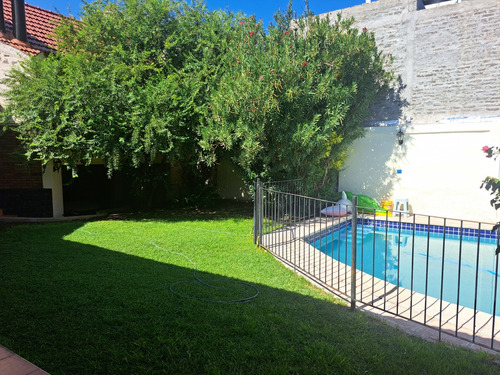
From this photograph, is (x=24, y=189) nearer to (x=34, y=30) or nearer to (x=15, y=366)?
(x=34, y=30)

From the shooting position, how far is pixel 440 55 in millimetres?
11609

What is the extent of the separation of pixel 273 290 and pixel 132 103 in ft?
20.5

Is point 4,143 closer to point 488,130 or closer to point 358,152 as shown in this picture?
point 358,152

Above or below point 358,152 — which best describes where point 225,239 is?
below

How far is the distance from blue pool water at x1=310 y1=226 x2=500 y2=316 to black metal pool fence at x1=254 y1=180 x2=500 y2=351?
0.06 ft

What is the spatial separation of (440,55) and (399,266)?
345 inches

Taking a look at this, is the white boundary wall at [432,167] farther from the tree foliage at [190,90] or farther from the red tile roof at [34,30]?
the red tile roof at [34,30]

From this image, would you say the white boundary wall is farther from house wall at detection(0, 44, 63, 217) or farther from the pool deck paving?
house wall at detection(0, 44, 63, 217)

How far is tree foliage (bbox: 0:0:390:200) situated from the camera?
8305 mm

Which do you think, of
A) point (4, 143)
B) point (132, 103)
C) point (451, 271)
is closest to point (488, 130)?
point (451, 271)

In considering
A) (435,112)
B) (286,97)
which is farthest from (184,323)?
(435,112)

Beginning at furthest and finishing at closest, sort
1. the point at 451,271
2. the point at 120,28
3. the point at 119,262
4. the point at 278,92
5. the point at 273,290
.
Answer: the point at 120,28 < the point at 278,92 < the point at 451,271 < the point at 119,262 < the point at 273,290

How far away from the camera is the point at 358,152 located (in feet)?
40.5

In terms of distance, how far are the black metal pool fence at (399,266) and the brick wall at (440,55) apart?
4.16 m
